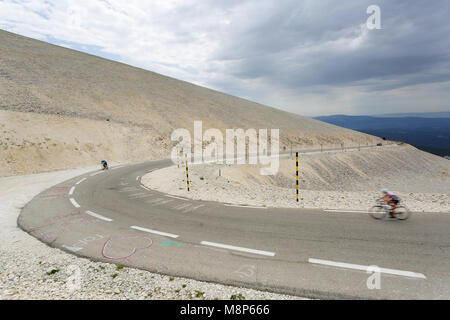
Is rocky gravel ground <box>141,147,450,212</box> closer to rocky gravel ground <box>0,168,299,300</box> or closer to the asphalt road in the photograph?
the asphalt road

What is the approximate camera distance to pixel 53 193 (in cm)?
1202

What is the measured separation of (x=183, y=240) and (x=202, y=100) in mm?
68322

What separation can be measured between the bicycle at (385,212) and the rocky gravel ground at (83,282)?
19.3 feet

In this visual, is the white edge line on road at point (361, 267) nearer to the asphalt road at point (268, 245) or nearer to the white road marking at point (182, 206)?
the asphalt road at point (268, 245)

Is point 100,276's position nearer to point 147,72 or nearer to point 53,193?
point 53,193

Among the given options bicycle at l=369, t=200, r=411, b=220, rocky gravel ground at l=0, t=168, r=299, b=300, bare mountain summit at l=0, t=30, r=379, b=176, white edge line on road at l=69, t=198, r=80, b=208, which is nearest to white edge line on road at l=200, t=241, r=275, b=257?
rocky gravel ground at l=0, t=168, r=299, b=300

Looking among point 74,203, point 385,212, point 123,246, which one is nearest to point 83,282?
point 123,246

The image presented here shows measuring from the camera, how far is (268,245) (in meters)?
5.65

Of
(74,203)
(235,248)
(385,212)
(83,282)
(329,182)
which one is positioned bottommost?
(329,182)

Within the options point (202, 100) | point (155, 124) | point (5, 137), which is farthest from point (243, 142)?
point (5, 137)

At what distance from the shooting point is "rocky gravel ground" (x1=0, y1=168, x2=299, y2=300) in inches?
155

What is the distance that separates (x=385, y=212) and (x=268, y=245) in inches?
205

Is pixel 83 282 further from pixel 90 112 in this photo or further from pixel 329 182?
pixel 90 112

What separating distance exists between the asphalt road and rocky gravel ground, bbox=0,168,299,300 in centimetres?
25
